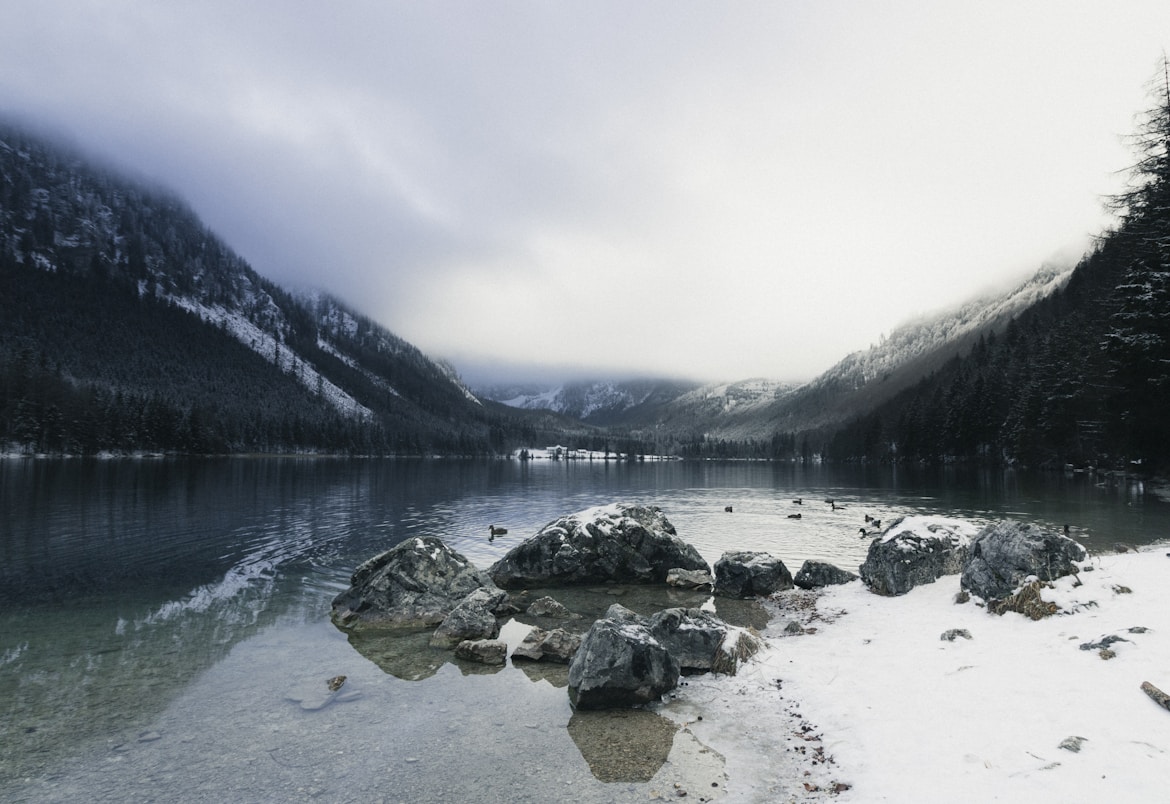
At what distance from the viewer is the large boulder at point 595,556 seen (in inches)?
1133

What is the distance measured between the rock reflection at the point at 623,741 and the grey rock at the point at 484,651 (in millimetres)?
4648

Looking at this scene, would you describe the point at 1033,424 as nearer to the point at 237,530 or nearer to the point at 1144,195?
the point at 1144,195

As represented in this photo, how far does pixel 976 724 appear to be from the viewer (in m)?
9.88

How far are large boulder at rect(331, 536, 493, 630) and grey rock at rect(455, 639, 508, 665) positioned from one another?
4357 millimetres

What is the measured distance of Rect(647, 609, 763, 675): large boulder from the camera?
1550 cm

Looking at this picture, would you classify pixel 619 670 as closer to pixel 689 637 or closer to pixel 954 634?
pixel 689 637

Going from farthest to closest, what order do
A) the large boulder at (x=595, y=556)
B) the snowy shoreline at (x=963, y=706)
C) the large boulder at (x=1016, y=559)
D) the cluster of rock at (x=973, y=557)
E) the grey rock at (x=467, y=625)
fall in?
1. the large boulder at (x=595, y=556)
2. the grey rock at (x=467, y=625)
3. the cluster of rock at (x=973, y=557)
4. the large boulder at (x=1016, y=559)
5. the snowy shoreline at (x=963, y=706)

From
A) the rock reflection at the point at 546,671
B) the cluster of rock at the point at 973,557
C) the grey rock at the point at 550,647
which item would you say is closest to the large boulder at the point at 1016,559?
the cluster of rock at the point at 973,557

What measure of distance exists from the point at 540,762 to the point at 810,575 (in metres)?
19.6

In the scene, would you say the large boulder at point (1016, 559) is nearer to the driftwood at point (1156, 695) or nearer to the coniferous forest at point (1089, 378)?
the driftwood at point (1156, 695)

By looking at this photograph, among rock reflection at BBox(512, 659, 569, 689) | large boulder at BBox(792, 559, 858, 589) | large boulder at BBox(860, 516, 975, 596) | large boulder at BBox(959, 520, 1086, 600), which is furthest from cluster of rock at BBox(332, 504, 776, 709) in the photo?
large boulder at BBox(959, 520, 1086, 600)

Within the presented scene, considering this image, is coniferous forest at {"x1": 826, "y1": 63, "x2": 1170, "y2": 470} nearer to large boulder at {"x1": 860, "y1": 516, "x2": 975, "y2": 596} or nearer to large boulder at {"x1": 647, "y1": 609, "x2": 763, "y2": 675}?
large boulder at {"x1": 860, "y1": 516, "x2": 975, "y2": 596}

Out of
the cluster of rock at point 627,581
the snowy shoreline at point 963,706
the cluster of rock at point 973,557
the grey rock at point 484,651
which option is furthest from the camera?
the grey rock at point 484,651

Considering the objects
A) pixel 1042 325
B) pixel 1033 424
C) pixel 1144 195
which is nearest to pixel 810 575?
pixel 1144 195
